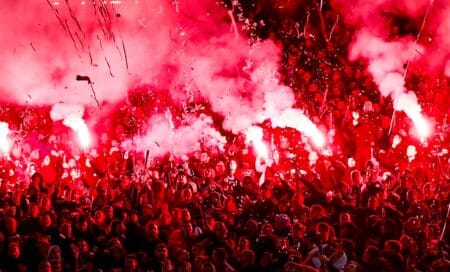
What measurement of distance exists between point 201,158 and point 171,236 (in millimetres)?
3326

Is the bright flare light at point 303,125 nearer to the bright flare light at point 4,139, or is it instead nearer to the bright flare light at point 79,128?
the bright flare light at point 79,128

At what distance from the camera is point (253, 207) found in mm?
5438

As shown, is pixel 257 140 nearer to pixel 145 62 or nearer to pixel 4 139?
pixel 145 62

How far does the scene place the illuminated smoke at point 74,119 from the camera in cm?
954

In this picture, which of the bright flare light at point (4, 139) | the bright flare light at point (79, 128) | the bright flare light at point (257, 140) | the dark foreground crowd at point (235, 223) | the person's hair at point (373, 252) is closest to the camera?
the person's hair at point (373, 252)

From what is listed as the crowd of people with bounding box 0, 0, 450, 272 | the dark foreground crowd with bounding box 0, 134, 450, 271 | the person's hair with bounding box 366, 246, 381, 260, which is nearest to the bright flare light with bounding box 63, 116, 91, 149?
the crowd of people with bounding box 0, 0, 450, 272

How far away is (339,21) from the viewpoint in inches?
446

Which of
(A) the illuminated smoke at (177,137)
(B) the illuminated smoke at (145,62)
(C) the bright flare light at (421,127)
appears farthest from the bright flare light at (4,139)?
(C) the bright flare light at (421,127)

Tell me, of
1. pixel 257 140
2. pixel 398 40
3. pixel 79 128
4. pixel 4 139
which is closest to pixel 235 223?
pixel 257 140

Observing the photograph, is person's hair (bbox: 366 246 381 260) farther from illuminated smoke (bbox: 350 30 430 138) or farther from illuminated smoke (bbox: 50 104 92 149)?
illuminated smoke (bbox: 50 104 92 149)

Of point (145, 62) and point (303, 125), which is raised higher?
point (145, 62)

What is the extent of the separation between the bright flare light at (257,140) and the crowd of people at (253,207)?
13cm

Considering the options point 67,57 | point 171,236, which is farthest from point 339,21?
point 171,236

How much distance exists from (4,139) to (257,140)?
3691 millimetres
